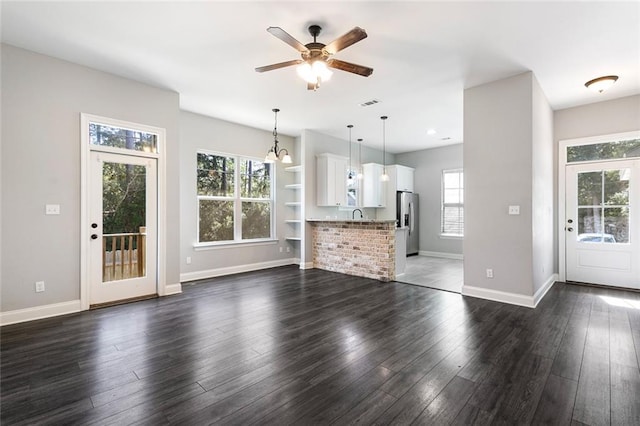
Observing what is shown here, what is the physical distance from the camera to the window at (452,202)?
794 centimetres

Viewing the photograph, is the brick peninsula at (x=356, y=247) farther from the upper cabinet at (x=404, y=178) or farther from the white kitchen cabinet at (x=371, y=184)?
the upper cabinet at (x=404, y=178)

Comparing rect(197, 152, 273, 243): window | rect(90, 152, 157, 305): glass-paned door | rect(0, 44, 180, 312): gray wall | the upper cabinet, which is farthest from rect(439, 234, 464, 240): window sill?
rect(0, 44, 180, 312): gray wall

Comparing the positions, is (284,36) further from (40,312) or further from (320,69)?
(40,312)

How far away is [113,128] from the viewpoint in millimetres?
3994

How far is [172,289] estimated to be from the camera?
4.46m

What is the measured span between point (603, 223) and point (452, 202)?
11.3 ft

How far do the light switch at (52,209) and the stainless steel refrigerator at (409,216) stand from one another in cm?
686

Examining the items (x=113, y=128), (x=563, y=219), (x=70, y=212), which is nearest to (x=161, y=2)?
(x=113, y=128)

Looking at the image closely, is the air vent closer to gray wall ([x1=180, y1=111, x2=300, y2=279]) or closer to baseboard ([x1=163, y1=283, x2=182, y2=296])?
gray wall ([x1=180, y1=111, x2=300, y2=279])

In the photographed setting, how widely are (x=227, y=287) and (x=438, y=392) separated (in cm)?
362

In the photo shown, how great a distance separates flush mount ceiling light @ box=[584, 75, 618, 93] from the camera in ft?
12.7

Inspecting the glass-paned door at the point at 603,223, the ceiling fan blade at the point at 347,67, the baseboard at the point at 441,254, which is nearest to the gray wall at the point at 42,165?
the ceiling fan blade at the point at 347,67

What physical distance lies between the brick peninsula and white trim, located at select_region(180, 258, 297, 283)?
83cm

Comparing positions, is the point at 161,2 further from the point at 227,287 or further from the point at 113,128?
the point at 227,287
